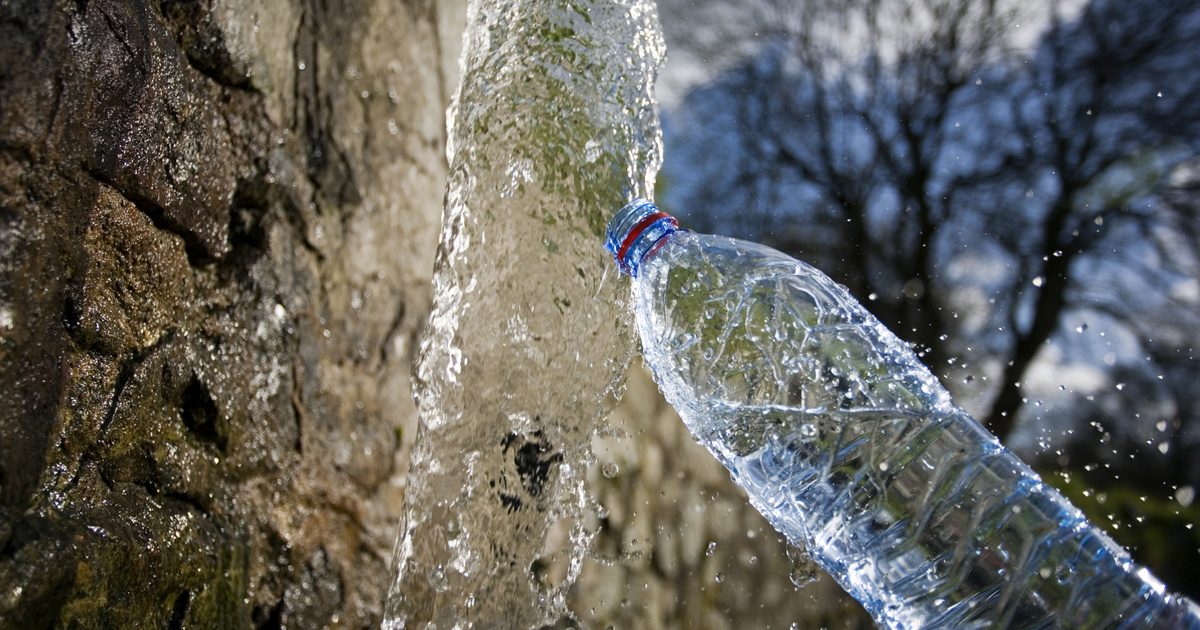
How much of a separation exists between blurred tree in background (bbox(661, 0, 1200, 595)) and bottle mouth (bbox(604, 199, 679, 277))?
2.05m

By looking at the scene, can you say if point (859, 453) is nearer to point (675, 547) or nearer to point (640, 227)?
point (640, 227)

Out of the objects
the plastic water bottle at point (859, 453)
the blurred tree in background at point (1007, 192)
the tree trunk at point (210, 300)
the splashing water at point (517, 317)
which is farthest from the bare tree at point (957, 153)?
the tree trunk at point (210, 300)

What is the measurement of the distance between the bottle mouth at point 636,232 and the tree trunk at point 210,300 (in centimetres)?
59

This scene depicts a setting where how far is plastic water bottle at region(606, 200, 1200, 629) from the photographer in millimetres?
894

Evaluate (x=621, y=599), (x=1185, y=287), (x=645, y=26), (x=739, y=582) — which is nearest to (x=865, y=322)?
(x=645, y=26)

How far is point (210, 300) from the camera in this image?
111 cm

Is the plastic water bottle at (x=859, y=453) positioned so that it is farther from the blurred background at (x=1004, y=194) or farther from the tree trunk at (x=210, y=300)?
the blurred background at (x=1004, y=194)

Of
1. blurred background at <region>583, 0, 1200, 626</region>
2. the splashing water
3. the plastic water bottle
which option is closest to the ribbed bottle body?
the plastic water bottle

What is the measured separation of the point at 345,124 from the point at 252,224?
0.39m

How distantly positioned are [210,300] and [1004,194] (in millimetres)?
3065

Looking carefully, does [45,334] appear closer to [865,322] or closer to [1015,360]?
[865,322]

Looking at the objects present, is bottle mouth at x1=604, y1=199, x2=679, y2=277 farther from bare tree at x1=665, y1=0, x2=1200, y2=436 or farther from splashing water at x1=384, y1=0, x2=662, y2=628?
bare tree at x1=665, y1=0, x2=1200, y2=436

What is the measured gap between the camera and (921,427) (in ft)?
3.39

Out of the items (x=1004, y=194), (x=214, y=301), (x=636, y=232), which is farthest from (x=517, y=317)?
(x=1004, y=194)
